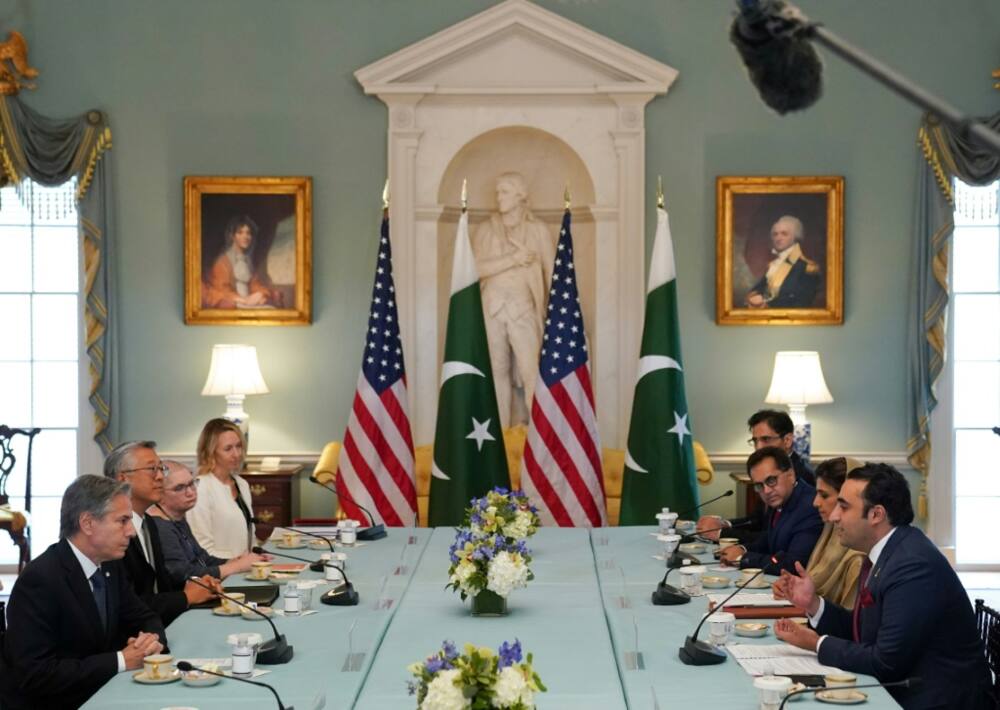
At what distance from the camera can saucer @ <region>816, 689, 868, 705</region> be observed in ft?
10.4

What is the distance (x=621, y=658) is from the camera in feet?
11.9

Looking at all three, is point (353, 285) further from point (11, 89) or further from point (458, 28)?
point (11, 89)

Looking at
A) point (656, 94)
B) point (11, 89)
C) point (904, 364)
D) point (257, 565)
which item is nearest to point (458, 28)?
point (656, 94)

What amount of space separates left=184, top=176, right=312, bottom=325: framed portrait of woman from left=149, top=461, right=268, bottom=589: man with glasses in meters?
3.54

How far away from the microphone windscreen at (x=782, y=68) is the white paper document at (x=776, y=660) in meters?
2.25

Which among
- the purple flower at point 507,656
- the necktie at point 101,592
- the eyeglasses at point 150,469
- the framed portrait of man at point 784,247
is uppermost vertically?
the framed portrait of man at point 784,247

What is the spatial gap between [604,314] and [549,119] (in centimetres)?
129

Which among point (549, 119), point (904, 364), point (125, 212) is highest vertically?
point (549, 119)

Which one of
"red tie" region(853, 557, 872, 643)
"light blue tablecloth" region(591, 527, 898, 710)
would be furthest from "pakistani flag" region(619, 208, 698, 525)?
"red tie" region(853, 557, 872, 643)

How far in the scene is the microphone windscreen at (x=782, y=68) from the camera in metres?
1.43

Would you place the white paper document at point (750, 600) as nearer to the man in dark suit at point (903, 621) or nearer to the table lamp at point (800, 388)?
the man in dark suit at point (903, 621)

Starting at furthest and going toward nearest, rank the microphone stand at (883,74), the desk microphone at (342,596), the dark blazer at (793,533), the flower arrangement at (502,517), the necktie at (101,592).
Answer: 1. the dark blazer at (793,533)
2. the desk microphone at (342,596)
3. the flower arrangement at (502,517)
4. the necktie at (101,592)
5. the microphone stand at (883,74)

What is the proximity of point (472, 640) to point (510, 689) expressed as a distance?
5.54 ft

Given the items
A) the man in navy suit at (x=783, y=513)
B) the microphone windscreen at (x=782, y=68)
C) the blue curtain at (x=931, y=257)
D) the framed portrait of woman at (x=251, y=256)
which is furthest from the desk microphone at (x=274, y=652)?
the blue curtain at (x=931, y=257)
